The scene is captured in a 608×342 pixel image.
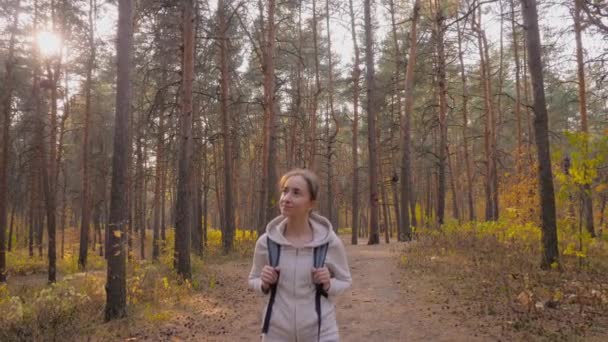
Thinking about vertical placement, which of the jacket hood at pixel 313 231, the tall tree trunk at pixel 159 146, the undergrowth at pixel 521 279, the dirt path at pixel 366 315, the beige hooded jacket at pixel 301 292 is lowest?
the dirt path at pixel 366 315

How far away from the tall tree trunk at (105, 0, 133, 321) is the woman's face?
5.01m

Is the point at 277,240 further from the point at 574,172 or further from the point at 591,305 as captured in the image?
the point at 574,172

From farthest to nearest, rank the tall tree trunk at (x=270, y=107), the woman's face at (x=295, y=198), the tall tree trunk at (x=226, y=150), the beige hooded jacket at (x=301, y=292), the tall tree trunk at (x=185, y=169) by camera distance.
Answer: the tall tree trunk at (x=226, y=150) < the tall tree trunk at (x=270, y=107) < the tall tree trunk at (x=185, y=169) < the woman's face at (x=295, y=198) < the beige hooded jacket at (x=301, y=292)

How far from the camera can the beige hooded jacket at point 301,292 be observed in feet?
7.48

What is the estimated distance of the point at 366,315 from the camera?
6.62 m

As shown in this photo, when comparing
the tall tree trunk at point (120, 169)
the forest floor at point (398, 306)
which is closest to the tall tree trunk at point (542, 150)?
the forest floor at point (398, 306)

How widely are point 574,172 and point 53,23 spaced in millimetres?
16505

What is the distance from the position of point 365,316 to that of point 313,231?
4694 mm

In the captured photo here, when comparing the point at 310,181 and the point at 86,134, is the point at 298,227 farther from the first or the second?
the point at 86,134

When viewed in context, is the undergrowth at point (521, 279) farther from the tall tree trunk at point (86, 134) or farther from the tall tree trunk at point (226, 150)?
the tall tree trunk at point (86, 134)

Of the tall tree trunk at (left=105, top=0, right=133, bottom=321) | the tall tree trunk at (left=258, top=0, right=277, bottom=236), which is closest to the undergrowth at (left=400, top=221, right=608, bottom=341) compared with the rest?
the tall tree trunk at (left=258, top=0, right=277, bottom=236)

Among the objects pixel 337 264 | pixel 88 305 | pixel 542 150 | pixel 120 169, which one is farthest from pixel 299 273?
pixel 542 150

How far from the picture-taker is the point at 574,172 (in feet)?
21.6

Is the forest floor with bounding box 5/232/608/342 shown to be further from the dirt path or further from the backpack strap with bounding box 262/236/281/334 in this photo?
the backpack strap with bounding box 262/236/281/334
